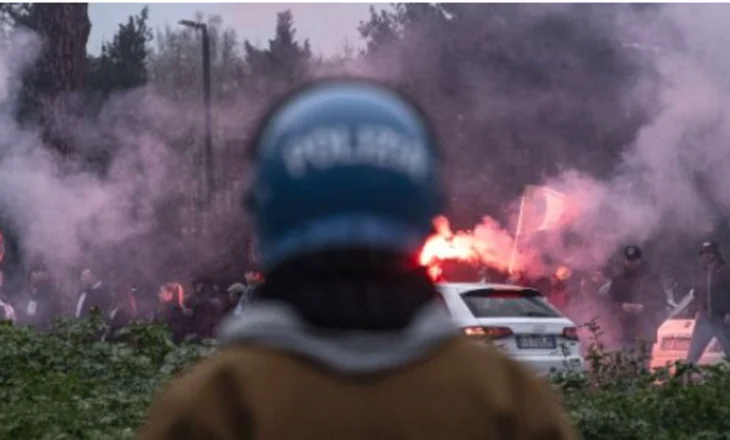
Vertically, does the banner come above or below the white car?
above

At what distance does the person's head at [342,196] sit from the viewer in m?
2.04

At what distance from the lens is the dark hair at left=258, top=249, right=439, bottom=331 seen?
203cm

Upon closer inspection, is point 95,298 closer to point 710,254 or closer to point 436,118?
point 710,254

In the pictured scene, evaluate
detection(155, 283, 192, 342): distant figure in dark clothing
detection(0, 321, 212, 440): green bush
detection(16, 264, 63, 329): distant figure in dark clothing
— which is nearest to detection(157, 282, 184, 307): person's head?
detection(155, 283, 192, 342): distant figure in dark clothing

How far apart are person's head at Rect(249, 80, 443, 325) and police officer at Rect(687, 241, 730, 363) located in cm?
1317

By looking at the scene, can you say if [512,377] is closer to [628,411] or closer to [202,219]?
[628,411]

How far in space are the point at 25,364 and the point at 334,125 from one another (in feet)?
27.4

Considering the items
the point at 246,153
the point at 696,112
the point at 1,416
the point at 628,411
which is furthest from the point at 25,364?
the point at 696,112

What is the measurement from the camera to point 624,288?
16953mm

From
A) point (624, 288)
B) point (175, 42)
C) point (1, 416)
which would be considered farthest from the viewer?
point (175, 42)

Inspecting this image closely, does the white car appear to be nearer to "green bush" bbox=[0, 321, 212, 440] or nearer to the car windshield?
the car windshield

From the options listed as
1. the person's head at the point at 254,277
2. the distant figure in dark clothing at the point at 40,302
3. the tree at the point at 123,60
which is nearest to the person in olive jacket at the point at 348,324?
the person's head at the point at 254,277

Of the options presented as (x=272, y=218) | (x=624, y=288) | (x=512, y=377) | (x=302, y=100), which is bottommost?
(x=624, y=288)

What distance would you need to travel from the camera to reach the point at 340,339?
202 cm
